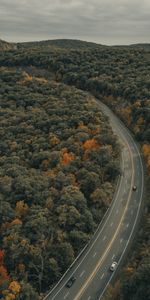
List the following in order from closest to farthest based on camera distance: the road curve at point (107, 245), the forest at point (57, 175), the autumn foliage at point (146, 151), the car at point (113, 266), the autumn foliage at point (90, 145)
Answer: the road curve at point (107, 245), the forest at point (57, 175), the car at point (113, 266), the autumn foliage at point (90, 145), the autumn foliage at point (146, 151)

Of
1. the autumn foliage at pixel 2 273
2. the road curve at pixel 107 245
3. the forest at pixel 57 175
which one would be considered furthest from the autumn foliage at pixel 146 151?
the autumn foliage at pixel 2 273

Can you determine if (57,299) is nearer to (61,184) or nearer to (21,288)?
(21,288)

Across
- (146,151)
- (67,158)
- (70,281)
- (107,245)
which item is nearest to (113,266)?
(107,245)

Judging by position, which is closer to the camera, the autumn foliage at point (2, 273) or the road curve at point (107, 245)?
the autumn foliage at point (2, 273)

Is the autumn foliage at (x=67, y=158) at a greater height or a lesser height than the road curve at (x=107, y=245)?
greater

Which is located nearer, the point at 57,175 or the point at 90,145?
the point at 57,175

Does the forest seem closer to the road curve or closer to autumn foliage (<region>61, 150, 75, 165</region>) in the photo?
autumn foliage (<region>61, 150, 75, 165</region>)

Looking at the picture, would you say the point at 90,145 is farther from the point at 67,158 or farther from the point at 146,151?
the point at 146,151

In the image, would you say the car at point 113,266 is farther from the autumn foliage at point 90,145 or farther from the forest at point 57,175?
the autumn foliage at point 90,145
